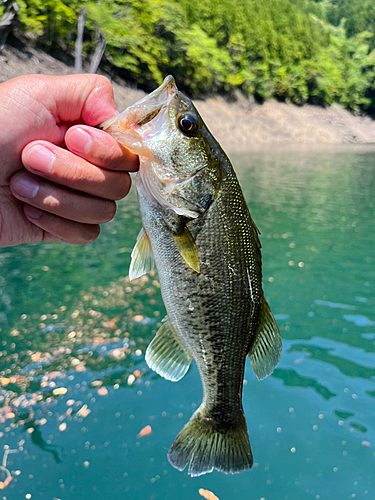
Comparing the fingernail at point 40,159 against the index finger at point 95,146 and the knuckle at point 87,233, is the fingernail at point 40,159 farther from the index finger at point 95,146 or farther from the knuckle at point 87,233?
the knuckle at point 87,233

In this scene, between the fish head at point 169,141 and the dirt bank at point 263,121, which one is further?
the dirt bank at point 263,121

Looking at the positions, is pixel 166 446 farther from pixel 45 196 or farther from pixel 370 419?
pixel 45 196

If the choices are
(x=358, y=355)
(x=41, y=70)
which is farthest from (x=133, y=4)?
(x=358, y=355)

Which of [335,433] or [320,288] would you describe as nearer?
[335,433]

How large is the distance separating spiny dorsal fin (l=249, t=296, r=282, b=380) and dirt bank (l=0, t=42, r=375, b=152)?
109 feet

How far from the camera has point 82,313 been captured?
748 centimetres

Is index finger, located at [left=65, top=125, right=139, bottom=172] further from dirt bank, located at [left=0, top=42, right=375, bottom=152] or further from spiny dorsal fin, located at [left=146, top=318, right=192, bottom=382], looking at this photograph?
dirt bank, located at [left=0, top=42, right=375, bottom=152]

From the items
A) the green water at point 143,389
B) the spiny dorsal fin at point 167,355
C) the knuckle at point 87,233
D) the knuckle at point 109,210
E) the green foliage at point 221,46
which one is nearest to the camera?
the spiny dorsal fin at point 167,355

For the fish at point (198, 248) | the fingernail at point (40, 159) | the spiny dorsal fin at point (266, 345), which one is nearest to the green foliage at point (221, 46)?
the fingernail at point (40, 159)

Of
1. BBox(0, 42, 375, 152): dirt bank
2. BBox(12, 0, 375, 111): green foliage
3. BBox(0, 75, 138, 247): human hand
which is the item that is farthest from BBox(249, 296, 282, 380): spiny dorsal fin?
BBox(0, 42, 375, 152): dirt bank

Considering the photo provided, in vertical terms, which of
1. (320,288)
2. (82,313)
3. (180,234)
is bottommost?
(320,288)

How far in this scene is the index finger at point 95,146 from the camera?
239 cm

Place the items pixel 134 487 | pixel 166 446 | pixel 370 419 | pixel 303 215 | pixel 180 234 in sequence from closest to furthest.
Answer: pixel 180 234 → pixel 134 487 → pixel 166 446 → pixel 370 419 → pixel 303 215

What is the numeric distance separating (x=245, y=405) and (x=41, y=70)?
3220cm
